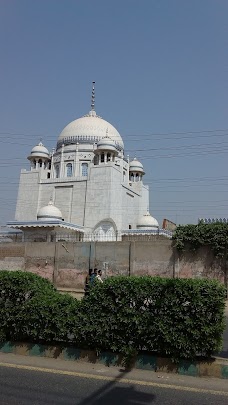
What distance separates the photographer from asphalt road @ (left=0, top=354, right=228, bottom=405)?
4246mm

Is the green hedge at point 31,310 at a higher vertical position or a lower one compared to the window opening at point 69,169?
lower

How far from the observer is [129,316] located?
547cm

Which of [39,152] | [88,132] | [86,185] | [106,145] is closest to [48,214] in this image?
[86,185]

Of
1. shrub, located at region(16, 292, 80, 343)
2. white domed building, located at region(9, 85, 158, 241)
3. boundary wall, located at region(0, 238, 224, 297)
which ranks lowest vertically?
shrub, located at region(16, 292, 80, 343)

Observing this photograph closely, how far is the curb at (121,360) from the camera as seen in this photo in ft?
16.6

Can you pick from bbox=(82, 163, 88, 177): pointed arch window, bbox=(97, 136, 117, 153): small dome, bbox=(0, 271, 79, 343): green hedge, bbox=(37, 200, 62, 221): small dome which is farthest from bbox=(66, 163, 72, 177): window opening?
bbox=(0, 271, 79, 343): green hedge

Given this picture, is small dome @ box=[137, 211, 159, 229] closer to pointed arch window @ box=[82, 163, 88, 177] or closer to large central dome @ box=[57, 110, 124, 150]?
pointed arch window @ box=[82, 163, 88, 177]

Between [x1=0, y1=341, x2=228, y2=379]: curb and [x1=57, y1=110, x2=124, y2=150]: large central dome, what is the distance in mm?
35421

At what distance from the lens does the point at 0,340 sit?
620 centimetres

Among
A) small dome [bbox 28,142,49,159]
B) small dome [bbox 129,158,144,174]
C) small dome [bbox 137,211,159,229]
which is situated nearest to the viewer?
small dome [bbox 137,211,159,229]

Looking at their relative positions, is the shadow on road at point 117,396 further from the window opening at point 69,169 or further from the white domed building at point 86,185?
the window opening at point 69,169

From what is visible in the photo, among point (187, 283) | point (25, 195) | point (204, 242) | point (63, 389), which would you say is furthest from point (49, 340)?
point (25, 195)

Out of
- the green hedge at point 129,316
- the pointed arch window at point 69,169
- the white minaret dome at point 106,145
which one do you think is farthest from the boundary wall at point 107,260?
the pointed arch window at point 69,169

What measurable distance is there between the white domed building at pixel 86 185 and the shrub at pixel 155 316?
25.4 metres
